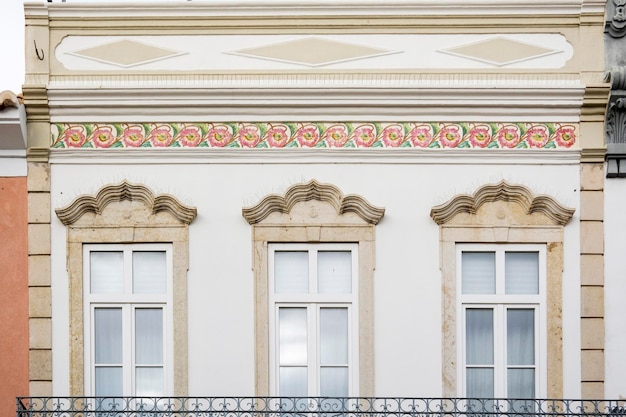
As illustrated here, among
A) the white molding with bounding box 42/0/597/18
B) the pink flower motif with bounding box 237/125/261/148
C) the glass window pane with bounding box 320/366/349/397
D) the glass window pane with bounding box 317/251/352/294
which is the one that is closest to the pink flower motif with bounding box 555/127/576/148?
the white molding with bounding box 42/0/597/18

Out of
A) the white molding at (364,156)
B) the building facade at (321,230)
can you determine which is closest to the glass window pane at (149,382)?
the building facade at (321,230)

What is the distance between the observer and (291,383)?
9828mm

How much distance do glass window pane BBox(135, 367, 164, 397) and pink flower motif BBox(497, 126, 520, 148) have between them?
3.98 meters

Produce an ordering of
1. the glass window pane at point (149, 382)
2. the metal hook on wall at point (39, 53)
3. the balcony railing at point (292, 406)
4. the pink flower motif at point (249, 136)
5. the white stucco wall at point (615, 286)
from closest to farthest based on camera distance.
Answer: the balcony railing at point (292, 406) → the white stucco wall at point (615, 286) → the glass window pane at point (149, 382) → the pink flower motif at point (249, 136) → the metal hook on wall at point (39, 53)

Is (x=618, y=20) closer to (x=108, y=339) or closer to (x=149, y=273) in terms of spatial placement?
(x=149, y=273)

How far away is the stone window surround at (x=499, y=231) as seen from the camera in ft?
31.9

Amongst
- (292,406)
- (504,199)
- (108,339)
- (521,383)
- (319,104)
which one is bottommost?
(292,406)

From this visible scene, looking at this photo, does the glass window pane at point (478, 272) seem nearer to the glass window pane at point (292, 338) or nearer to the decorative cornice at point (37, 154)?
the glass window pane at point (292, 338)

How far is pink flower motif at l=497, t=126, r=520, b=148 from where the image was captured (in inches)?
391

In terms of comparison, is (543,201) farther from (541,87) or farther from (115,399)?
(115,399)

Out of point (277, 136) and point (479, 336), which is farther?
point (277, 136)

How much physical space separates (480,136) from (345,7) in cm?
184

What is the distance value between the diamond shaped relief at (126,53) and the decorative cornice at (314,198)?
5.81 feet

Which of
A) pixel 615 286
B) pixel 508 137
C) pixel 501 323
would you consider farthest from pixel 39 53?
pixel 615 286
